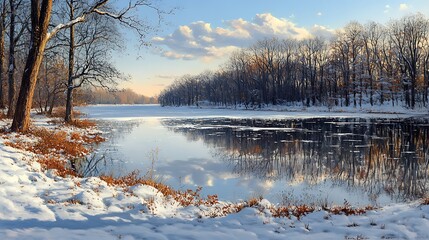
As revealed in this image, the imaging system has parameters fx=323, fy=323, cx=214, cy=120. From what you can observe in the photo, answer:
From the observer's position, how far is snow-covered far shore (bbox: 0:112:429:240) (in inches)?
221

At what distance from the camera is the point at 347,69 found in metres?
69.1

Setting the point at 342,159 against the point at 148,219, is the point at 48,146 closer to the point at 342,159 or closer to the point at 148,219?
the point at 148,219

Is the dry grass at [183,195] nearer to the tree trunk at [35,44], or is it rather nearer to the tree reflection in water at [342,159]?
the tree reflection in water at [342,159]

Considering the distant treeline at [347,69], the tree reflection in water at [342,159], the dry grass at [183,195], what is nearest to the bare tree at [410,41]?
the distant treeline at [347,69]

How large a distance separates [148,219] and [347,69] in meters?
70.5

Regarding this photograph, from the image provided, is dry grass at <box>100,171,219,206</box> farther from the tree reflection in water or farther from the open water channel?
the tree reflection in water

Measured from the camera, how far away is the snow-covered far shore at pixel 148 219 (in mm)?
5602

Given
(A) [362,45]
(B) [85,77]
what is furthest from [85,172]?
(A) [362,45]

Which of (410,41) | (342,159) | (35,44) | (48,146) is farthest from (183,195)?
(410,41)

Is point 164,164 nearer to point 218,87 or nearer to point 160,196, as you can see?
point 160,196

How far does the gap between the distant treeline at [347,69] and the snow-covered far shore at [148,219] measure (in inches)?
2064

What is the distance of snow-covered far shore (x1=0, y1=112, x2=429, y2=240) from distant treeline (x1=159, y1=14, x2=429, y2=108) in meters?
52.4

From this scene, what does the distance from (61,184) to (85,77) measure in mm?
20263

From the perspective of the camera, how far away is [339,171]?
12.5 metres
